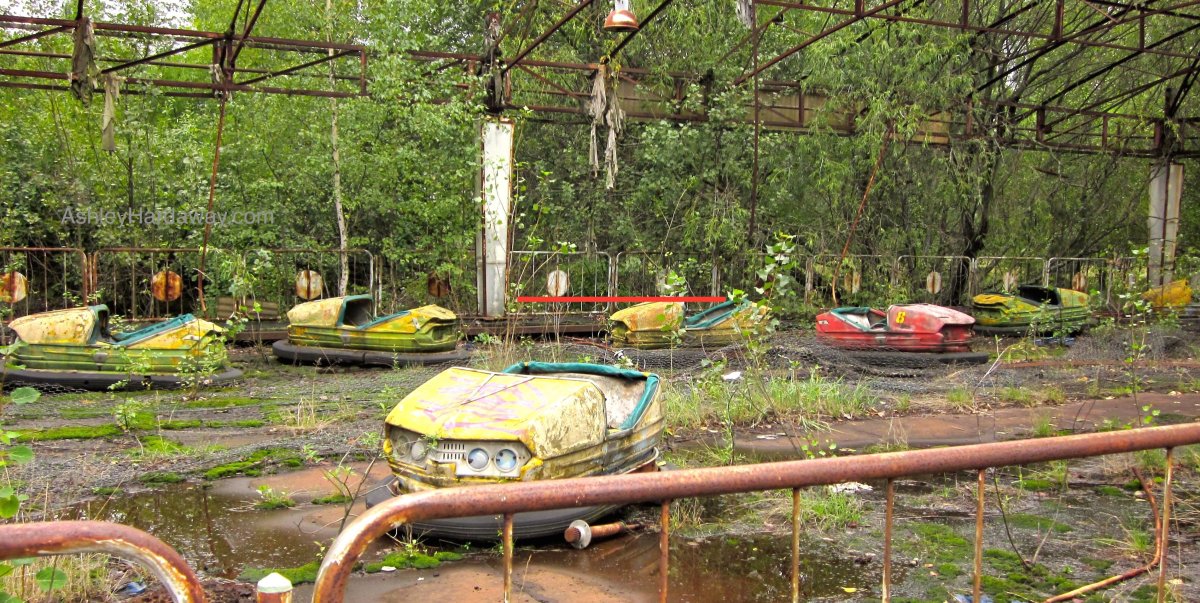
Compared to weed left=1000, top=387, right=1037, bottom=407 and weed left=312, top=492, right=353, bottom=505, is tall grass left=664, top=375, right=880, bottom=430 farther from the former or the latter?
weed left=312, top=492, right=353, bottom=505

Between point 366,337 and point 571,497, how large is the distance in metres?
8.24

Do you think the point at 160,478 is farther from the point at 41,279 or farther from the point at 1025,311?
the point at 1025,311

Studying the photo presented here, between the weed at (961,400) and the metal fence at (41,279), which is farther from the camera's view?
the metal fence at (41,279)

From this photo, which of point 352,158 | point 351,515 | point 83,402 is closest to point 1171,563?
point 351,515

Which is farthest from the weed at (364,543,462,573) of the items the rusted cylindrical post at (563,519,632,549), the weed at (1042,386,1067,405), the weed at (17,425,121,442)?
the weed at (1042,386,1067,405)

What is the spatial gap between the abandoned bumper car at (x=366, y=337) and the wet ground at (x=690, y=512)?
2.09 meters

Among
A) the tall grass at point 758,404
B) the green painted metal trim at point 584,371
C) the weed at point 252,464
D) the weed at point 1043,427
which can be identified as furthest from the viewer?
the tall grass at point 758,404

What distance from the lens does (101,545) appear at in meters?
1.35

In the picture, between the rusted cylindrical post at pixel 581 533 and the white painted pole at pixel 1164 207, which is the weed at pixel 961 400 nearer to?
the rusted cylindrical post at pixel 581 533

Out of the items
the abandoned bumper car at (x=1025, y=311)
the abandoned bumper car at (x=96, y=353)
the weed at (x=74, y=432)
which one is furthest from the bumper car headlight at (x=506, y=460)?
the abandoned bumper car at (x=1025, y=311)

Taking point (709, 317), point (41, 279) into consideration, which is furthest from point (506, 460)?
point (41, 279)

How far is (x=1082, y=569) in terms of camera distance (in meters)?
3.72

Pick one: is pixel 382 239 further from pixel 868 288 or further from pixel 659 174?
pixel 868 288

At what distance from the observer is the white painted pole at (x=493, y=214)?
11828mm
